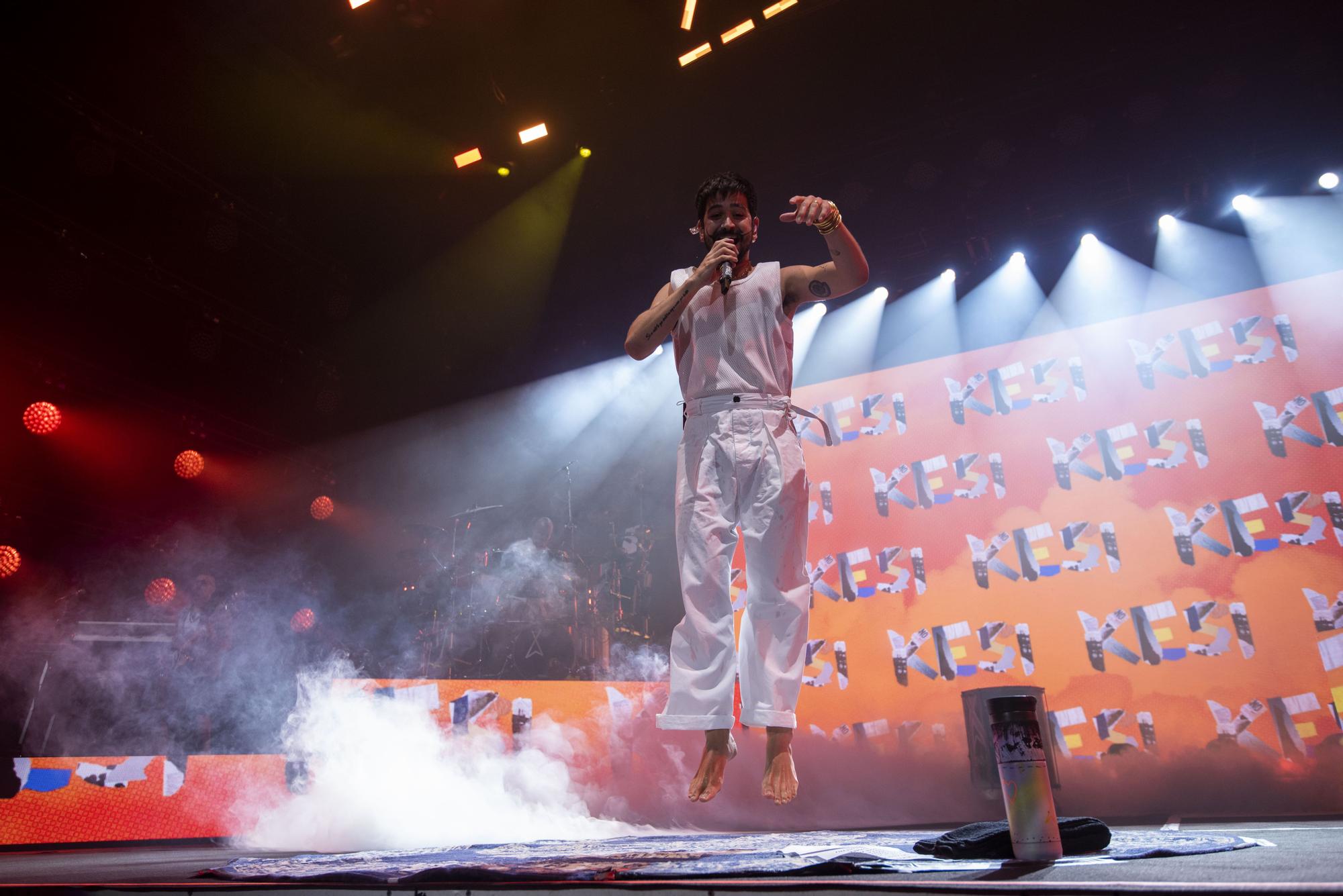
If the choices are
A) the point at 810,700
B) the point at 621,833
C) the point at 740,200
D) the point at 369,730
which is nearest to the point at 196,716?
the point at 369,730

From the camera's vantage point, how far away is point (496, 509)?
7090mm

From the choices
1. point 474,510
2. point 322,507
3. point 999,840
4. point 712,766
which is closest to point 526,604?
point 474,510

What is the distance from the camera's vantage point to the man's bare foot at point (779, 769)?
80.1 inches

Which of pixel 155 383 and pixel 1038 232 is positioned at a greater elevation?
pixel 1038 232

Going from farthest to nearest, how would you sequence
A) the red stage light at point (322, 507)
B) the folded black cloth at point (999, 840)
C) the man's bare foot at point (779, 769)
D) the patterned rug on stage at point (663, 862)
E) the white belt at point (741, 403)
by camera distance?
the red stage light at point (322, 507)
the white belt at point (741, 403)
the man's bare foot at point (779, 769)
the folded black cloth at point (999, 840)
the patterned rug on stage at point (663, 862)

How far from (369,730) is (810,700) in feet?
9.69

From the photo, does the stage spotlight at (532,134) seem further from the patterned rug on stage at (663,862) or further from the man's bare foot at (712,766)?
the patterned rug on stage at (663,862)

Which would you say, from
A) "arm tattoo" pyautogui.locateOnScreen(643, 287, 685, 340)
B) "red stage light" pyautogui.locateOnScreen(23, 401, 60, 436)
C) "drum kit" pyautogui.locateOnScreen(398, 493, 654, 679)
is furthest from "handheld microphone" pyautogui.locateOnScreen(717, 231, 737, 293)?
"red stage light" pyautogui.locateOnScreen(23, 401, 60, 436)

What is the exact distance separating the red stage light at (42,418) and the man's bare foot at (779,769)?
618 centimetres

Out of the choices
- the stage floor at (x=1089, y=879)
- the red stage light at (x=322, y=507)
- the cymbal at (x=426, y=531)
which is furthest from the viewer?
the red stage light at (x=322, y=507)

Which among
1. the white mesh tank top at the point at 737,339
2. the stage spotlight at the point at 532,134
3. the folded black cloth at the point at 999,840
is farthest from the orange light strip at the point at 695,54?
the folded black cloth at the point at 999,840

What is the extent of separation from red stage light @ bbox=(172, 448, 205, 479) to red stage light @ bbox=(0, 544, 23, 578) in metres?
1.20

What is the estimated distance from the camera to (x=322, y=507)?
24.4 feet

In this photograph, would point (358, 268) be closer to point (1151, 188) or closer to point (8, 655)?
point (8, 655)
